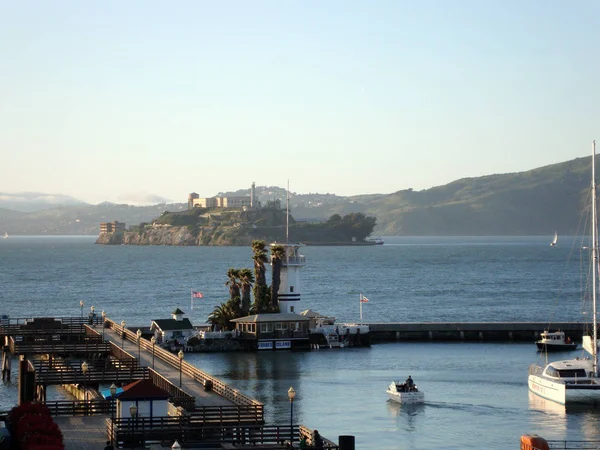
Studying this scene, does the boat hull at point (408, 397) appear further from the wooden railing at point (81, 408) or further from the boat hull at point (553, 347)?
the boat hull at point (553, 347)

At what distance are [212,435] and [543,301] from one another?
10531 cm

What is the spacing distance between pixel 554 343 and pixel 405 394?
27169mm

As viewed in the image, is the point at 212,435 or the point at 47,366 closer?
the point at 212,435

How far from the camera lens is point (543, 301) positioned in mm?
139625

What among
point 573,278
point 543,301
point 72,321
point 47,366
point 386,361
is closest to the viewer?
point 47,366

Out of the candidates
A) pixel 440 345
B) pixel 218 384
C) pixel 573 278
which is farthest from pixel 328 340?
pixel 573 278

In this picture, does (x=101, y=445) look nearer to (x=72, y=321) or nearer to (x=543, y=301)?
(x=72, y=321)

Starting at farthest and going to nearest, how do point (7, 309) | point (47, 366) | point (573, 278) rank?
point (573, 278)
point (7, 309)
point (47, 366)

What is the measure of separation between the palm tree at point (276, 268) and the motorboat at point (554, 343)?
757 inches

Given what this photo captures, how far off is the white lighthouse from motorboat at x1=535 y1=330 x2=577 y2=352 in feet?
59.1

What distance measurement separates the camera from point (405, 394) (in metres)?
56.4

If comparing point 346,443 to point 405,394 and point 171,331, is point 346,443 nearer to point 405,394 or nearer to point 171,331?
point 405,394

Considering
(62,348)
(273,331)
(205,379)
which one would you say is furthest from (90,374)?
(273,331)

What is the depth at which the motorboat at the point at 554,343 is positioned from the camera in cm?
8044
